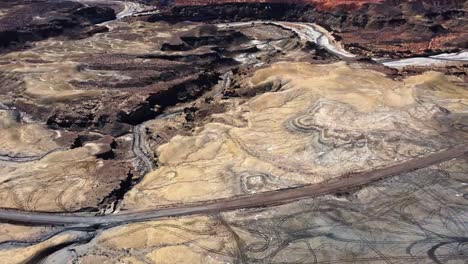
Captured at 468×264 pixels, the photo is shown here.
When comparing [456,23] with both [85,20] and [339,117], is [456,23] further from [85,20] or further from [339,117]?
[85,20]

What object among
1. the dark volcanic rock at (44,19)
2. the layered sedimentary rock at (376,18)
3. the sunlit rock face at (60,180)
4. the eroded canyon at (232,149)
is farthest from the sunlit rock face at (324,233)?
the dark volcanic rock at (44,19)

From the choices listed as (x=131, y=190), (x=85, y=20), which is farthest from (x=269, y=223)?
(x=85, y=20)

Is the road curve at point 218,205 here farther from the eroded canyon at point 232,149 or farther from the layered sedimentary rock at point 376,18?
the layered sedimentary rock at point 376,18

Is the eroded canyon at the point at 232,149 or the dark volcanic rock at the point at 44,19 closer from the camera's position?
the eroded canyon at the point at 232,149

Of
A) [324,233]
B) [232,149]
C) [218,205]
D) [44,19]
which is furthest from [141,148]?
[44,19]

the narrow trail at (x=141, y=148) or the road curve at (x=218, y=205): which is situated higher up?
the road curve at (x=218, y=205)
